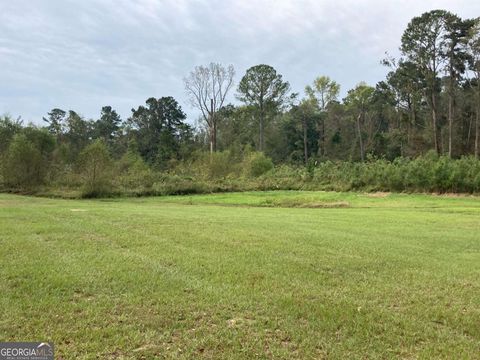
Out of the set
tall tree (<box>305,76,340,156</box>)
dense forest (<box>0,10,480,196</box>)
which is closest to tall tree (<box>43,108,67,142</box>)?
dense forest (<box>0,10,480,196</box>)

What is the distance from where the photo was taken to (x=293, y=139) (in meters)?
67.4

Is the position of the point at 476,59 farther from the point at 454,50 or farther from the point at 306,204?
the point at 306,204

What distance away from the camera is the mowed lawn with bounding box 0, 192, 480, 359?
12.6 ft

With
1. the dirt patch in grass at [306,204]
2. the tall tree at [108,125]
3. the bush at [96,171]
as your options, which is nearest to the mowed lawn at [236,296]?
the dirt patch in grass at [306,204]

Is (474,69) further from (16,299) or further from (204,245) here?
(16,299)

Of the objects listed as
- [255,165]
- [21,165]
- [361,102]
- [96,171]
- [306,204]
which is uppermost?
[361,102]

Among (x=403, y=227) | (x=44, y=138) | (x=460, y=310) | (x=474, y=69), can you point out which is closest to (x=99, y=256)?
(x=460, y=310)

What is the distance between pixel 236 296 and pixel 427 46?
150 feet

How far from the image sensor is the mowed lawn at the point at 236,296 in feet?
12.6

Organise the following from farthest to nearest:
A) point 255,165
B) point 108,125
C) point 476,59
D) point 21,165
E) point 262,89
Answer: point 108,125 < point 262,89 < point 255,165 < point 476,59 < point 21,165

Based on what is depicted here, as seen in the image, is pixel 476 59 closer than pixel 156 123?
Yes

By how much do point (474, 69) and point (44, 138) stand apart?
42625 millimetres

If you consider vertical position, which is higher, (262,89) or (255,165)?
(262,89)

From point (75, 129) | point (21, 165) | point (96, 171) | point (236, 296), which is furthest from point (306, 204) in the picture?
point (75, 129)
